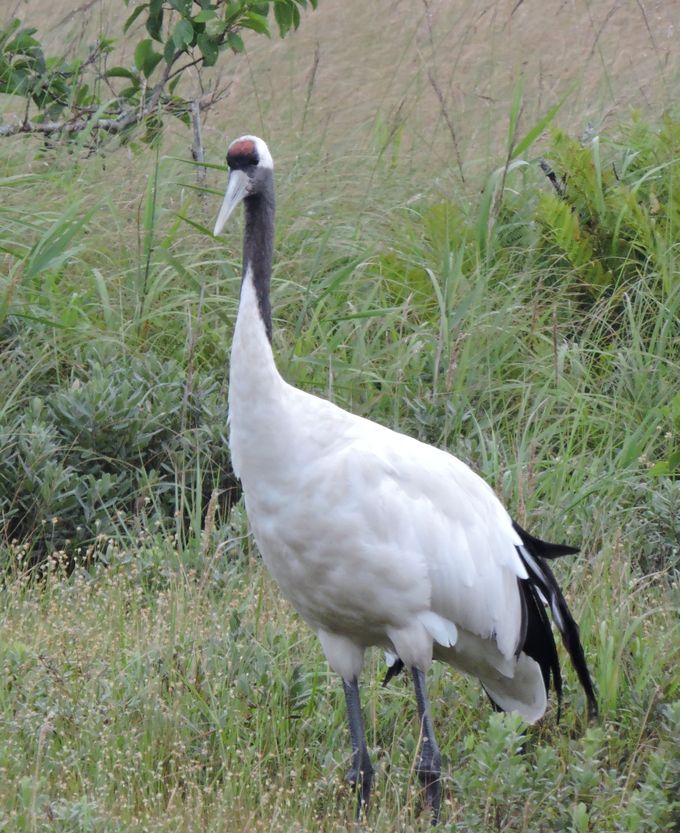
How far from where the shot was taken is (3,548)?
4.85 m

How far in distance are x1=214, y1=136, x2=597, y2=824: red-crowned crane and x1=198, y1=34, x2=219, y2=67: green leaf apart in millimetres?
2241

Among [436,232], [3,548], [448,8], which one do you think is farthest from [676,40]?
[3,548]

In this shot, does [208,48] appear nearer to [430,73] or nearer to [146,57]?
[146,57]

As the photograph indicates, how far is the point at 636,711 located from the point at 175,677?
49.9 inches

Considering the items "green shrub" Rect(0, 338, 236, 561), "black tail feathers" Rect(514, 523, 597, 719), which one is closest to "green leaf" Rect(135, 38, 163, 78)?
"green shrub" Rect(0, 338, 236, 561)

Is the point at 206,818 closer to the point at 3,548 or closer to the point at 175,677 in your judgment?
the point at 175,677

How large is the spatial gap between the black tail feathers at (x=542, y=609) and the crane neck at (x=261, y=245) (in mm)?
994

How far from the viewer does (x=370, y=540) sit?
11.8 feet

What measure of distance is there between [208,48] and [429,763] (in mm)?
3400

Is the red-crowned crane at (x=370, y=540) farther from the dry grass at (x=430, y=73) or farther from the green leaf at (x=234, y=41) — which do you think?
the dry grass at (x=430, y=73)

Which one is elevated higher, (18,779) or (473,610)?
(18,779)

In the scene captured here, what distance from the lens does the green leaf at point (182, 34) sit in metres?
5.84

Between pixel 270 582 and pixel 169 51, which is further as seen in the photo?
pixel 169 51

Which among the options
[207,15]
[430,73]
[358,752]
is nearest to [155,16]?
[207,15]
